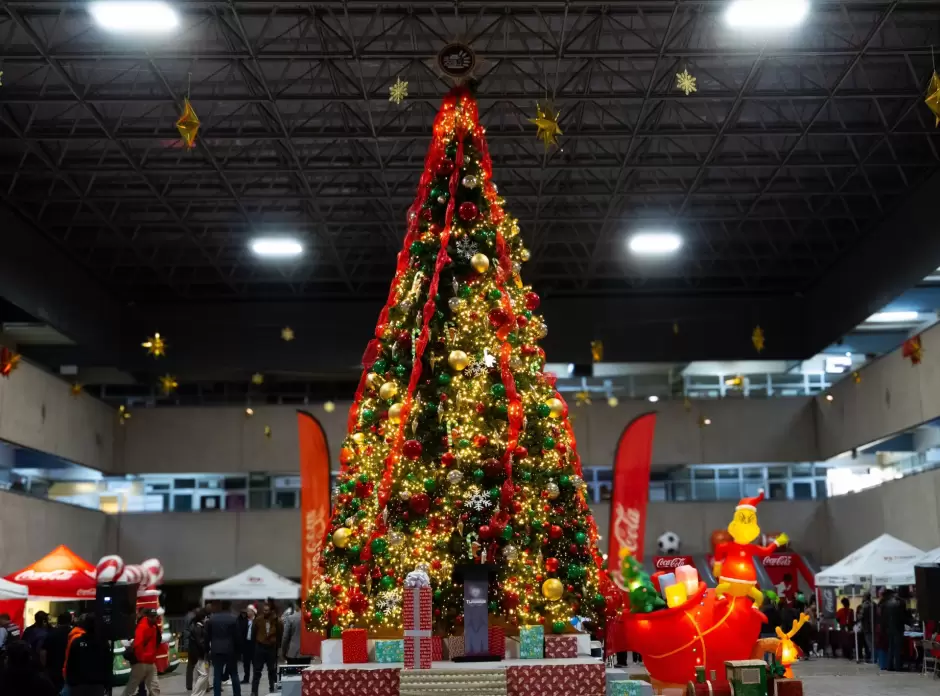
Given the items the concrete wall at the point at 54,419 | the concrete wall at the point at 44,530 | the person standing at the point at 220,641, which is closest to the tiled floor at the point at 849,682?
the person standing at the point at 220,641

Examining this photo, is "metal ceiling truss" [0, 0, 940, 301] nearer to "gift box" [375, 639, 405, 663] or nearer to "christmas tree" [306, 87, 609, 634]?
"christmas tree" [306, 87, 609, 634]

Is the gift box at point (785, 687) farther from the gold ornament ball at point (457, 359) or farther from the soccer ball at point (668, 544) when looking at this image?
the soccer ball at point (668, 544)

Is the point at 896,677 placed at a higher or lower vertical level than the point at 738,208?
lower

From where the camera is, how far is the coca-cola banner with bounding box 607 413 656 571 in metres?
17.3

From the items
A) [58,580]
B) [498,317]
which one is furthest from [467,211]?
[58,580]

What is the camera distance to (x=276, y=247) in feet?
87.1

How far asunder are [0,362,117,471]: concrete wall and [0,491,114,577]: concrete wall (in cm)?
136

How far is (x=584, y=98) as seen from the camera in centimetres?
1897

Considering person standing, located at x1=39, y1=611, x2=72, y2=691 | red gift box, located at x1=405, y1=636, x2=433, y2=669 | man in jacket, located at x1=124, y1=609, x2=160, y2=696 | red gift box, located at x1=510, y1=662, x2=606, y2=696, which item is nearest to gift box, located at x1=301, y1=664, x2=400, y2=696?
red gift box, located at x1=405, y1=636, x2=433, y2=669

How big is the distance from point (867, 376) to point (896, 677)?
36.3ft

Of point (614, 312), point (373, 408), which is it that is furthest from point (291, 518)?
point (373, 408)

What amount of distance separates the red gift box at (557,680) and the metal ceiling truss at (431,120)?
10.3 meters

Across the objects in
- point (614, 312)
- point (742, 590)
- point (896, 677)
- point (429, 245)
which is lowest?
point (896, 677)

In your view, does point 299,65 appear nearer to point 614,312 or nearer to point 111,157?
point 111,157
